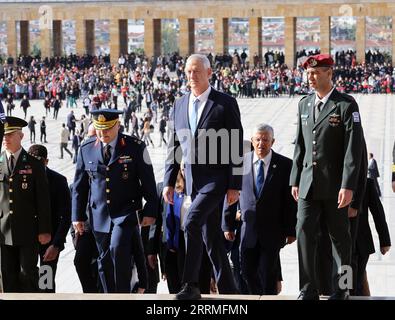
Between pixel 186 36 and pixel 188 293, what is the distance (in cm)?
6145

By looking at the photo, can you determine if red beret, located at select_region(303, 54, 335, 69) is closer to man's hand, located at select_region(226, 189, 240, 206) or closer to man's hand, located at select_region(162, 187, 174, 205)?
man's hand, located at select_region(226, 189, 240, 206)

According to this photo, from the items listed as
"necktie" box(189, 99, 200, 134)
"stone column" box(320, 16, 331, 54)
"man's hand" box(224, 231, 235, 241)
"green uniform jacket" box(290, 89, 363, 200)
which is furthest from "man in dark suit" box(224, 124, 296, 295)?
"stone column" box(320, 16, 331, 54)

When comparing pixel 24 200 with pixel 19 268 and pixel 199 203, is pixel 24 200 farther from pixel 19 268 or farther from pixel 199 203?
pixel 199 203

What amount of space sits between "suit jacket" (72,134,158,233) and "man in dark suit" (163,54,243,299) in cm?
52

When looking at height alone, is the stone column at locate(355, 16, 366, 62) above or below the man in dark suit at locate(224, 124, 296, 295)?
below

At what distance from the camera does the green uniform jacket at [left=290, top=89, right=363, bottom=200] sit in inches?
337

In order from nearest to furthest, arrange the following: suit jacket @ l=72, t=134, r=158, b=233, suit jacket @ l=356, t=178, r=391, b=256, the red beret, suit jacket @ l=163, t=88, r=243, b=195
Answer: the red beret < suit jacket @ l=163, t=88, r=243, b=195 < suit jacket @ l=72, t=134, r=158, b=233 < suit jacket @ l=356, t=178, r=391, b=256

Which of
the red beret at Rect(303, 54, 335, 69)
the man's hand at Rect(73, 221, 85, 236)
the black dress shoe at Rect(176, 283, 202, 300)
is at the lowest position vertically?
the black dress shoe at Rect(176, 283, 202, 300)

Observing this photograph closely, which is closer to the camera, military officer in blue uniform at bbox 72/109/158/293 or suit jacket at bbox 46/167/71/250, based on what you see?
military officer in blue uniform at bbox 72/109/158/293

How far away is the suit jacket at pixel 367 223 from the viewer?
10.4 metres

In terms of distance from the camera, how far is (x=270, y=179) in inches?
397

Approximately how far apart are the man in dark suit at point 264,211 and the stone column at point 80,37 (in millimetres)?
60531

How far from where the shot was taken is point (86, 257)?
10156 millimetres

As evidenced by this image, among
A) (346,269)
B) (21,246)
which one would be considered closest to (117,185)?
(21,246)
